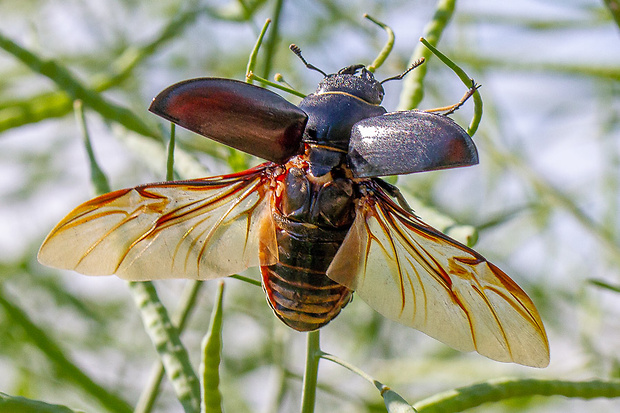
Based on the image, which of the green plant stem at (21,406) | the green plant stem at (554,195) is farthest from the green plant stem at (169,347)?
the green plant stem at (554,195)

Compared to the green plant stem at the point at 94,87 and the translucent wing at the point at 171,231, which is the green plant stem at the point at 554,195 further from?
the translucent wing at the point at 171,231

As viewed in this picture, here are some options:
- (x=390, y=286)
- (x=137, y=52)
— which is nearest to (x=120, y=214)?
(x=390, y=286)

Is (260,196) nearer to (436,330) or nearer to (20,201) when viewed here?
(436,330)

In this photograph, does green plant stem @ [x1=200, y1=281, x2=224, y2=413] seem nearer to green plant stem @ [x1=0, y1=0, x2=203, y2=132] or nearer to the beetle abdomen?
the beetle abdomen

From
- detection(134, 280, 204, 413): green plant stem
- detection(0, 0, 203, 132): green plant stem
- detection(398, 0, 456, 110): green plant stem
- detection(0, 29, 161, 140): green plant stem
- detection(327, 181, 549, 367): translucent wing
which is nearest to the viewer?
detection(327, 181, 549, 367): translucent wing

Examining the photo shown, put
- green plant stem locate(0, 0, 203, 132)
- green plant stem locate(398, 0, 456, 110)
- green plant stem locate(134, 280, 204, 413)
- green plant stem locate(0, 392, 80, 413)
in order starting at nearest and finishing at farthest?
green plant stem locate(0, 392, 80, 413)
green plant stem locate(398, 0, 456, 110)
green plant stem locate(134, 280, 204, 413)
green plant stem locate(0, 0, 203, 132)

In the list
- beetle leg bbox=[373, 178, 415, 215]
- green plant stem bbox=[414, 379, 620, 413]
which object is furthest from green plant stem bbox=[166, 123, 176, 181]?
green plant stem bbox=[414, 379, 620, 413]
